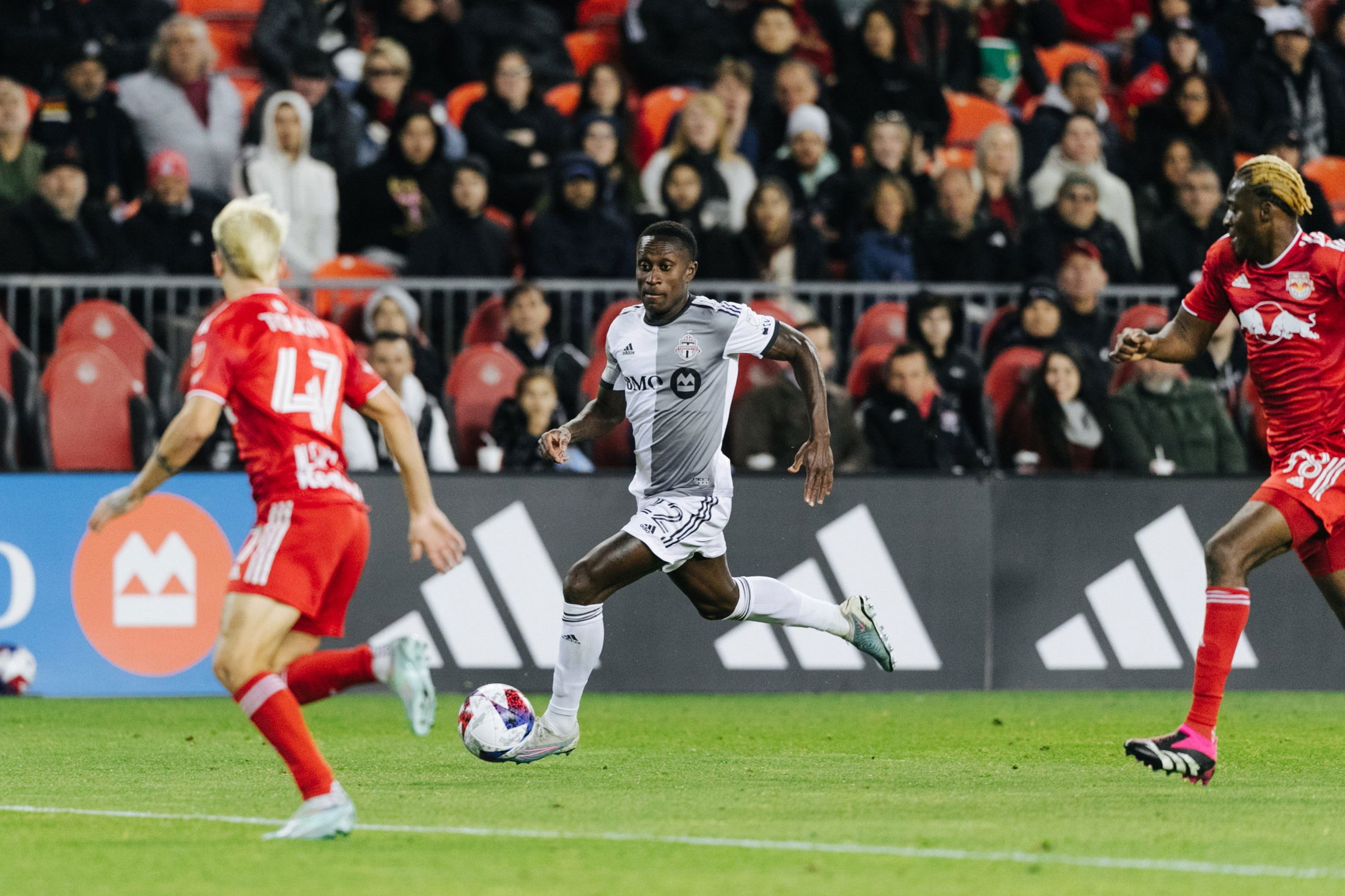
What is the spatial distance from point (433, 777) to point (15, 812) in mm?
1775

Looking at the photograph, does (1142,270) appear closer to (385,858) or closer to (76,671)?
(76,671)

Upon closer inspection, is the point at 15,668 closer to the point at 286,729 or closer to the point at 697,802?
the point at 697,802

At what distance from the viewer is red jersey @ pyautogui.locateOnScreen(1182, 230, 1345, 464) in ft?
27.6

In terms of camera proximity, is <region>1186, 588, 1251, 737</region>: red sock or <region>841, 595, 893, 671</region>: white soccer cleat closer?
<region>1186, 588, 1251, 737</region>: red sock

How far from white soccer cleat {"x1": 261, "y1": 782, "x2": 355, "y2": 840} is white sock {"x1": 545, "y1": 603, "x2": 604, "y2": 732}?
2523 millimetres

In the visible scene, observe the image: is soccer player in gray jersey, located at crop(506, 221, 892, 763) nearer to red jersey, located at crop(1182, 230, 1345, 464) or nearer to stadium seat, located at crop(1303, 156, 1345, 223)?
red jersey, located at crop(1182, 230, 1345, 464)

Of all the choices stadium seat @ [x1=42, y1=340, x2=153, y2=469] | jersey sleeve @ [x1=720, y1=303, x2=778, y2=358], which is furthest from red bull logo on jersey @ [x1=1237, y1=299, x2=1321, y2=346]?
stadium seat @ [x1=42, y1=340, x2=153, y2=469]

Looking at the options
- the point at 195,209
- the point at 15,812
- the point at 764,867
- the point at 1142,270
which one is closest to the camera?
the point at 764,867

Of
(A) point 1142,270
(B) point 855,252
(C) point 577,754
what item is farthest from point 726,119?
(C) point 577,754

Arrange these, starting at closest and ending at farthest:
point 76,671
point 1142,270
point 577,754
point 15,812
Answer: point 15,812 < point 577,754 < point 76,671 < point 1142,270

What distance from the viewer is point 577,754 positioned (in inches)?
375

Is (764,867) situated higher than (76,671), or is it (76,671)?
(764,867)

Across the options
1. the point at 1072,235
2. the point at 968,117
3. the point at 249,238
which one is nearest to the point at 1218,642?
the point at 249,238

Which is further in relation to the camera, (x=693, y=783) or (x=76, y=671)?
(x=76, y=671)
